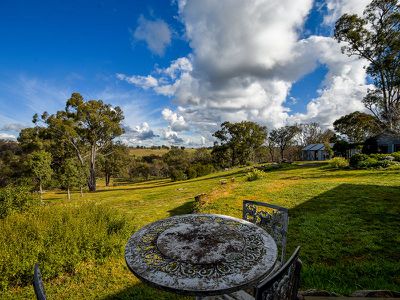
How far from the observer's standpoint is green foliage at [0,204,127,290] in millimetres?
3979

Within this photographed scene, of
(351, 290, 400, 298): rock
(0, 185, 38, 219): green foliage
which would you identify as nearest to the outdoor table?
(351, 290, 400, 298): rock

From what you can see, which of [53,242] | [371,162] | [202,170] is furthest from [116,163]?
[53,242]

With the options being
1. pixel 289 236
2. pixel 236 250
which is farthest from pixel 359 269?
pixel 236 250

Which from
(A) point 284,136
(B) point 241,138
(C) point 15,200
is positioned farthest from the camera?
(A) point 284,136

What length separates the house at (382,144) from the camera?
2811cm

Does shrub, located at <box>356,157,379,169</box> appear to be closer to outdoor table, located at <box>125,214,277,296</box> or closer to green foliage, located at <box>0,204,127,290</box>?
outdoor table, located at <box>125,214,277,296</box>

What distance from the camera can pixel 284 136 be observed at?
2015 inches

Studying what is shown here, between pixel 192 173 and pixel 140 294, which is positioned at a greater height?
pixel 140 294

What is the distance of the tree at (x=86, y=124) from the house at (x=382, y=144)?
34.1m

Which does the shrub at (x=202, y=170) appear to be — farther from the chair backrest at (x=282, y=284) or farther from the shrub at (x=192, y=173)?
the chair backrest at (x=282, y=284)

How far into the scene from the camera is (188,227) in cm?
313

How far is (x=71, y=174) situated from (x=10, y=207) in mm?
11756

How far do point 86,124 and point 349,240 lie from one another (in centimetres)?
2598

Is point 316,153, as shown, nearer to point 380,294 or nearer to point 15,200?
point 380,294
